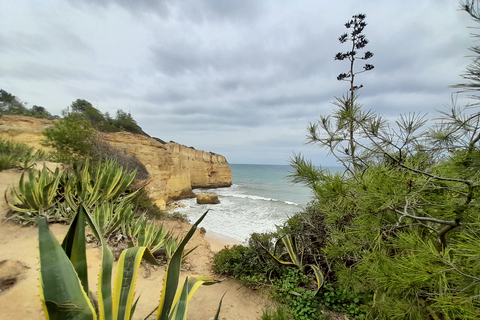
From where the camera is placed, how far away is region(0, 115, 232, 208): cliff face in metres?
12.6

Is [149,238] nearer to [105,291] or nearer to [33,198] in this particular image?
[33,198]

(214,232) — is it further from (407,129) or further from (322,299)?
(407,129)

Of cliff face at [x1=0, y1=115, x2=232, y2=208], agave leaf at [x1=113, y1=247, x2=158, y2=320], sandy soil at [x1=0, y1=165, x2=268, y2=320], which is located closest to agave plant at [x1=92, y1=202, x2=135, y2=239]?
sandy soil at [x1=0, y1=165, x2=268, y2=320]

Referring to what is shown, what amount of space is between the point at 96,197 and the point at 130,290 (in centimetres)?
375

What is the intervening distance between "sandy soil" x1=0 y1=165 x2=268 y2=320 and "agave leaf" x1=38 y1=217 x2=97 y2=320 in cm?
141

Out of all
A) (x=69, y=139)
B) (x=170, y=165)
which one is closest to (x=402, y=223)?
(x=69, y=139)

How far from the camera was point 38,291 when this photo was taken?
6.81 ft

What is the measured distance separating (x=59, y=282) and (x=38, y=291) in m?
2.14

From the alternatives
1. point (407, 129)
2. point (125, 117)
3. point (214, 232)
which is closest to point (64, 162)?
point (214, 232)

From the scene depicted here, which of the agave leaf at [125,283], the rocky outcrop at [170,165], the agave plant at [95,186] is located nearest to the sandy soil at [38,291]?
the agave plant at [95,186]

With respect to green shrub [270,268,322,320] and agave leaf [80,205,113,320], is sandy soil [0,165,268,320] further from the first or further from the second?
agave leaf [80,205,113,320]

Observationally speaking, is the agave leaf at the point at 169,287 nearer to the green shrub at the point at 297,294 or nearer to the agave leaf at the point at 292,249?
the green shrub at the point at 297,294

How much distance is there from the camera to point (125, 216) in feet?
12.6

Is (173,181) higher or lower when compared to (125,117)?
lower
